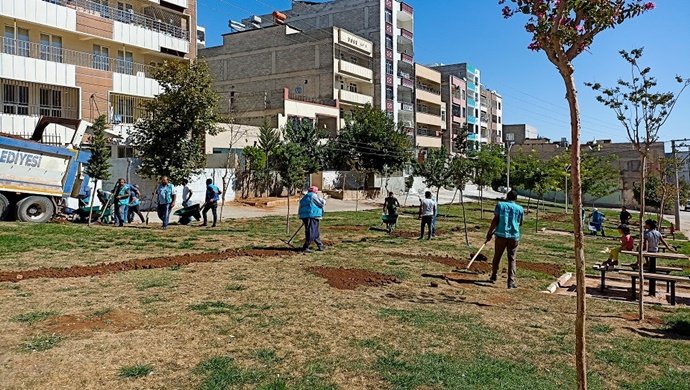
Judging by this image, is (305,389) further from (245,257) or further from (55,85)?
(55,85)

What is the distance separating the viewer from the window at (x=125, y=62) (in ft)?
105

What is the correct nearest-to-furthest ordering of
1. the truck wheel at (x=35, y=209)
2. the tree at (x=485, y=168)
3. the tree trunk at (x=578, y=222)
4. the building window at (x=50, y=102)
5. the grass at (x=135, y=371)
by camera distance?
the tree trunk at (x=578, y=222) < the grass at (x=135, y=371) < the truck wheel at (x=35, y=209) < the building window at (x=50, y=102) < the tree at (x=485, y=168)

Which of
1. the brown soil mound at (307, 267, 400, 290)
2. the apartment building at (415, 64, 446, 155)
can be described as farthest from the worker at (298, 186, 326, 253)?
the apartment building at (415, 64, 446, 155)

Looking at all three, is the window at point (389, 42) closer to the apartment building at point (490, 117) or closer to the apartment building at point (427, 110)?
the apartment building at point (427, 110)

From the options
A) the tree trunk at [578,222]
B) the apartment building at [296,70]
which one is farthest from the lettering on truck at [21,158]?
the apartment building at [296,70]

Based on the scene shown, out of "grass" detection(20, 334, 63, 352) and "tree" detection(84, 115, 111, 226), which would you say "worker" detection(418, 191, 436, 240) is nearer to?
"tree" detection(84, 115, 111, 226)

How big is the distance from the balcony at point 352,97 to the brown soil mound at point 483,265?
4077 cm

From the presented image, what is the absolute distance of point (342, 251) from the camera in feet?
45.2

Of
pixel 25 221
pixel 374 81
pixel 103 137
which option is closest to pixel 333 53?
pixel 374 81

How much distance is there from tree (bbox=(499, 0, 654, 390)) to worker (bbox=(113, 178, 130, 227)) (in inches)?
677

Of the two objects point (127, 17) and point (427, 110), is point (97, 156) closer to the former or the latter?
point (127, 17)

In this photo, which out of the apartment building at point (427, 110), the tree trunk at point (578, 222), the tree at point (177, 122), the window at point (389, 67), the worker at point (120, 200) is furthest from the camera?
the apartment building at point (427, 110)

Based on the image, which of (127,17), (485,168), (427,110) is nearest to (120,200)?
(127,17)

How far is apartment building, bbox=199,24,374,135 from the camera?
49250 millimetres
